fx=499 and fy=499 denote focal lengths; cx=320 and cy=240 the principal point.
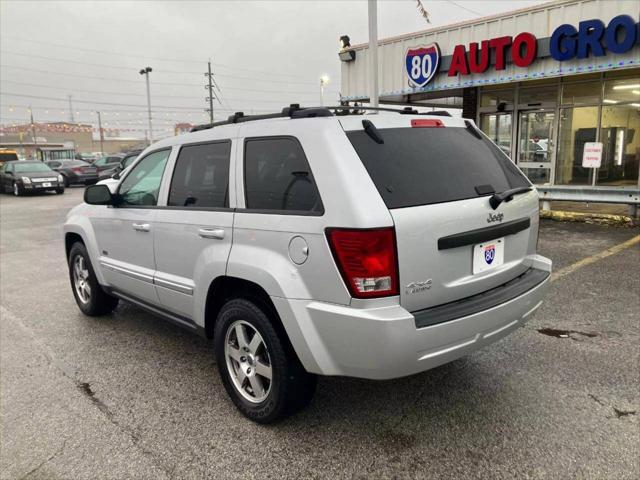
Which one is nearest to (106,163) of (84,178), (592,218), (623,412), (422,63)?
(84,178)

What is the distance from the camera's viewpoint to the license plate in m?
2.85

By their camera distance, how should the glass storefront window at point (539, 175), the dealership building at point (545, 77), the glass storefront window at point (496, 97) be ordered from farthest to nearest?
1. the glass storefront window at point (496, 97)
2. the glass storefront window at point (539, 175)
3. the dealership building at point (545, 77)

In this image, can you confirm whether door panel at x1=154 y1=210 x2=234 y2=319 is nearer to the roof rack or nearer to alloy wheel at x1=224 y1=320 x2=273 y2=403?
alloy wheel at x1=224 y1=320 x2=273 y2=403

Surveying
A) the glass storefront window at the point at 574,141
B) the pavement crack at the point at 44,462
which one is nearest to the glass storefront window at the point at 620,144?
the glass storefront window at the point at 574,141

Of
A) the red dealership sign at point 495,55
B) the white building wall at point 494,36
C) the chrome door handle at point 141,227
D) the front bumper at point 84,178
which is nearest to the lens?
the chrome door handle at point 141,227

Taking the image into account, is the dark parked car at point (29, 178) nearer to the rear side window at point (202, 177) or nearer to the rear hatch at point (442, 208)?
the rear side window at point (202, 177)

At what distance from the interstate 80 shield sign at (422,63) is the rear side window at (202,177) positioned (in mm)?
10579

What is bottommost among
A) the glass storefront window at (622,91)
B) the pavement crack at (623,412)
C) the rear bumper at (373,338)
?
the pavement crack at (623,412)

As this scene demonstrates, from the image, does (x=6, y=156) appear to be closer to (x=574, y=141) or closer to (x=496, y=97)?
(x=496, y=97)

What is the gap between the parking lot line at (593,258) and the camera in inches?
251

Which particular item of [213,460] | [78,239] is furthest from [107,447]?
[78,239]

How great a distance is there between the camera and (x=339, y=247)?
2484 mm

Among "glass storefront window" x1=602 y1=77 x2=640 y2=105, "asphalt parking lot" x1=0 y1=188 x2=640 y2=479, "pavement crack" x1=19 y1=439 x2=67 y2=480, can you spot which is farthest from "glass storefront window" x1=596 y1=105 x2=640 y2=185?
"pavement crack" x1=19 y1=439 x2=67 y2=480

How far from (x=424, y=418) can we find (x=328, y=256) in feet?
4.37
